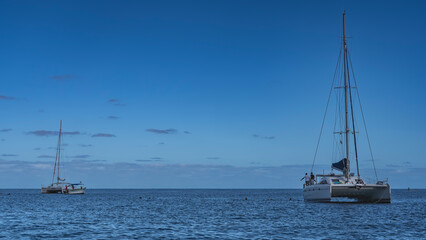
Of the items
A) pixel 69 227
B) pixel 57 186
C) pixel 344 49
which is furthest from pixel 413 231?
pixel 57 186

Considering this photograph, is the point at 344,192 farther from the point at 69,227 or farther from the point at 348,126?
the point at 69,227

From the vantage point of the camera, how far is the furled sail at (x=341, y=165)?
6209 centimetres

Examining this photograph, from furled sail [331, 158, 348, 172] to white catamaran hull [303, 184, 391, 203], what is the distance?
3.98 metres

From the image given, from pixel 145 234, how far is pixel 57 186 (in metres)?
112

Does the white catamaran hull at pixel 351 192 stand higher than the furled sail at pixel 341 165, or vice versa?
the furled sail at pixel 341 165

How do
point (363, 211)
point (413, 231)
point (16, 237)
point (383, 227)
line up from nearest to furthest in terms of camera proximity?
point (16, 237)
point (413, 231)
point (383, 227)
point (363, 211)

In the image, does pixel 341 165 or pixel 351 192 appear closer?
pixel 351 192

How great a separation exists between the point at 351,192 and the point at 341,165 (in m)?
6.31

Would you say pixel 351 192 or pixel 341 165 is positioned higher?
pixel 341 165

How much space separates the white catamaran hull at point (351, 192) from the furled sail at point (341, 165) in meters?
3.98

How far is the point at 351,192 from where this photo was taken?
2263 inches

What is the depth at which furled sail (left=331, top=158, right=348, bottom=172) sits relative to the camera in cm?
6209

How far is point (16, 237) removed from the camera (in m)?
30.9

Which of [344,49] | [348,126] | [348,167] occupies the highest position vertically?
[344,49]
